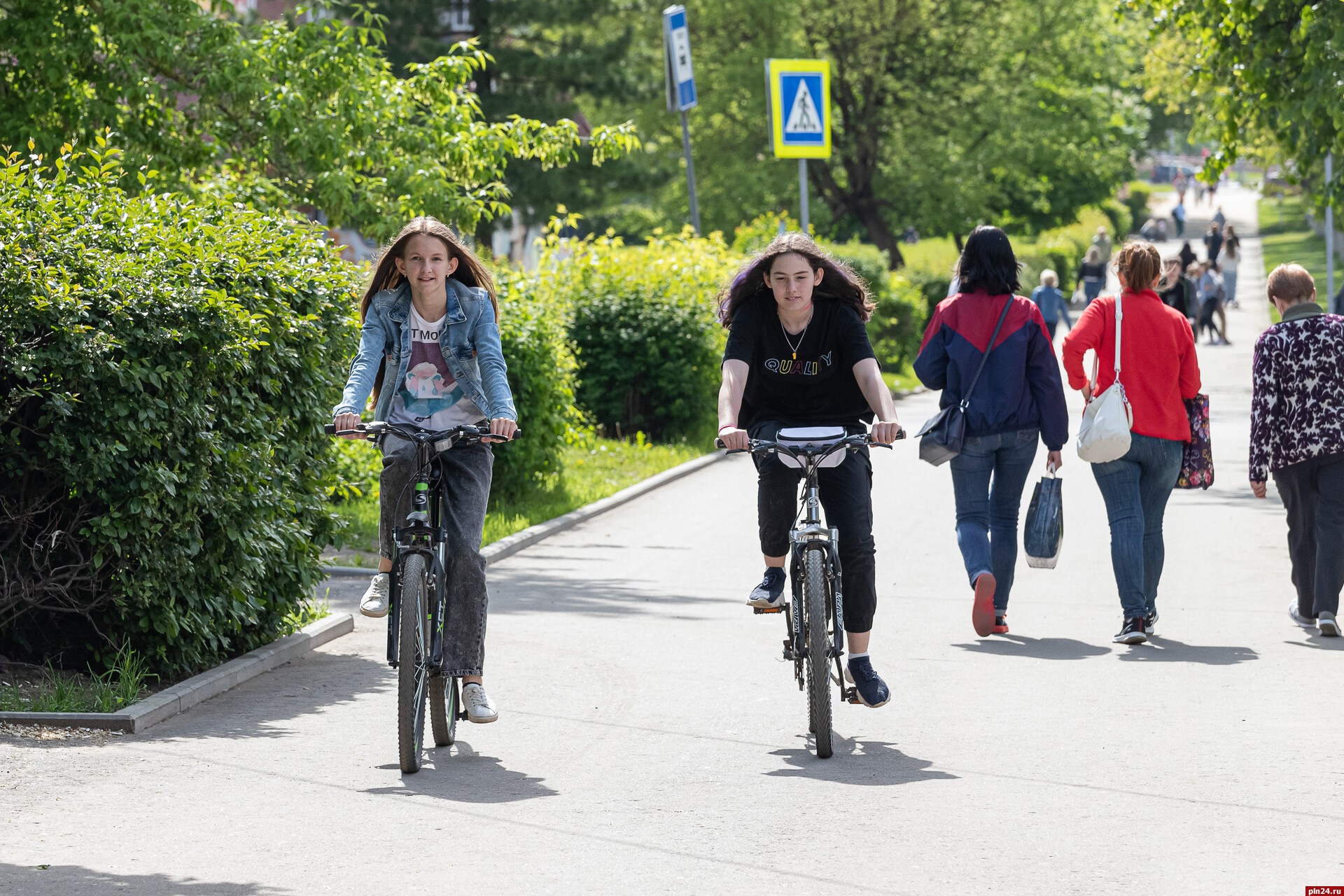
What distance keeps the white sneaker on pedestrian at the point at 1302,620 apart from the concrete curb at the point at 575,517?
4.07 m

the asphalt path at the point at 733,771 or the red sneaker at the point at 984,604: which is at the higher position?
the red sneaker at the point at 984,604

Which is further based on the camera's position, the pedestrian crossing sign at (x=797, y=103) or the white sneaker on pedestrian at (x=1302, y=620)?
the pedestrian crossing sign at (x=797, y=103)

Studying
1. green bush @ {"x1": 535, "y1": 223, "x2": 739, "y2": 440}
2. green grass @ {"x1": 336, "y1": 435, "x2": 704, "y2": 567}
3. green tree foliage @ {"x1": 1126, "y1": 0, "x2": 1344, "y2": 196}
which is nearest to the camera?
green grass @ {"x1": 336, "y1": 435, "x2": 704, "y2": 567}

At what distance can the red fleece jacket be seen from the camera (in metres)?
8.50

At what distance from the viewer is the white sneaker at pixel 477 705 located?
617 cm

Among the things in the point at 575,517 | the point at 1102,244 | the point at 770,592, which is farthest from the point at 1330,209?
the point at 1102,244

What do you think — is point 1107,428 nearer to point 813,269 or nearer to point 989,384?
point 989,384

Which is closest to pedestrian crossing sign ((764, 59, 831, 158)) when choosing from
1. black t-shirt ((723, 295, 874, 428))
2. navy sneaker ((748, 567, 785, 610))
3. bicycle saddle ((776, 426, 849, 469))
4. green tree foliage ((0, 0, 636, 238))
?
green tree foliage ((0, 0, 636, 238))

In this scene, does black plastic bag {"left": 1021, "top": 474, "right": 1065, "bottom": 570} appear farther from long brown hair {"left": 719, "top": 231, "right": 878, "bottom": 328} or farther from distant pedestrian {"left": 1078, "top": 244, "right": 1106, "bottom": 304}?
distant pedestrian {"left": 1078, "top": 244, "right": 1106, "bottom": 304}

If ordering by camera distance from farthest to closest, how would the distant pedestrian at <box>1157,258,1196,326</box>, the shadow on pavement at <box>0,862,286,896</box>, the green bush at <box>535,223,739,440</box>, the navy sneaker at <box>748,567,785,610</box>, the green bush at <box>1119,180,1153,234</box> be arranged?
the green bush at <box>1119,180,1153,234</box>
the green bush at <box>535,223,739,440</box>
the distant pedestrian at <box>1157,258,1196,326</box>
the navy sneaker at <box>748,567,785,610</box>
the shadow on pavement at <box>0,862,286,896</box>

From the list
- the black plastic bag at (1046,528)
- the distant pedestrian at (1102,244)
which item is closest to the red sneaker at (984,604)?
the black plastic bag at (1046,528)

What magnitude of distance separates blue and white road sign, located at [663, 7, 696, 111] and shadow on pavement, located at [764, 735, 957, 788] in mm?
15034

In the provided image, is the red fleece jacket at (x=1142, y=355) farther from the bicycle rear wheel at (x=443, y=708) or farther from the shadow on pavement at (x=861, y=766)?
the bicycle rear wheel at (x=443, y=708)

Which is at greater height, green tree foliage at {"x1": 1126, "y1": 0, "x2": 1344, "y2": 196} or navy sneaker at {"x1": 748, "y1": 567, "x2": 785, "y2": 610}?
green tree foliage at {"x1": 1126, "y1": 0, "x2": 1344, "y2": 196}
